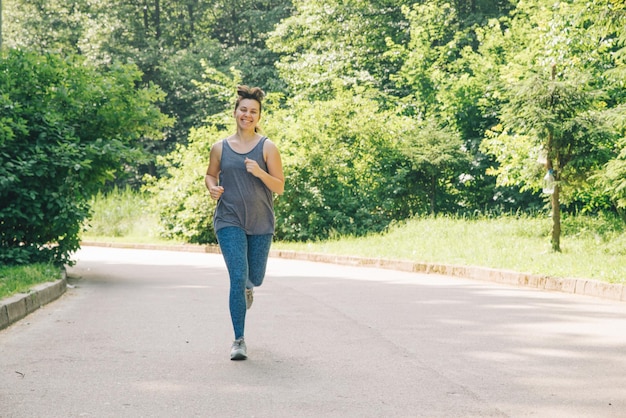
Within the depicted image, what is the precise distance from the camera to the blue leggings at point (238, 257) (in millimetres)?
6445

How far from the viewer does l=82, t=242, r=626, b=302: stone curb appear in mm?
11008

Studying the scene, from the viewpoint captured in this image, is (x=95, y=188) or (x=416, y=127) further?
(x=416, y=127)

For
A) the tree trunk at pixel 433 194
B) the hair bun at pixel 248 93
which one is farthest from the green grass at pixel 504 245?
the hair bun at pixel 248 93

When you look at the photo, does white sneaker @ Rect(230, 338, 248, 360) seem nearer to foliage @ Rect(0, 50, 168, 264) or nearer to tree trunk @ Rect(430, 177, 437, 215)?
foliage @ Rect(0, 50, 168, 264)

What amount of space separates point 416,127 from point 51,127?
1609cm

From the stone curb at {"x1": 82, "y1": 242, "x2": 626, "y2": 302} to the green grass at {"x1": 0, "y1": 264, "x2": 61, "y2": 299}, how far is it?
633 centimetres

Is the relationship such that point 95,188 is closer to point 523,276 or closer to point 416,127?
point 523,276

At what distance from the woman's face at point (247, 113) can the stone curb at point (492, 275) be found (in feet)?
19.6

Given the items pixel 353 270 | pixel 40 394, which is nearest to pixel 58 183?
pixel 353 270

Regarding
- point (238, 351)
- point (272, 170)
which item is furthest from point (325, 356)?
point (272, 170)

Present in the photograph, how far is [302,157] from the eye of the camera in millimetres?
24469

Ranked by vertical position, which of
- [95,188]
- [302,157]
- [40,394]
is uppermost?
[302,157]

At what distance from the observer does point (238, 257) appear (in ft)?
21.1

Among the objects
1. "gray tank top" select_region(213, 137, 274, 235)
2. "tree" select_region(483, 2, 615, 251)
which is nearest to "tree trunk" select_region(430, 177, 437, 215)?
"tree" select_region(483, 2, 615, 251)
